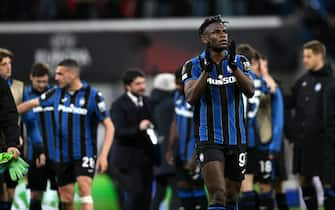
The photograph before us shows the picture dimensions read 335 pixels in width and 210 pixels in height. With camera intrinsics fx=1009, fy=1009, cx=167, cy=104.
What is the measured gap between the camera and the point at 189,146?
45.3 feet

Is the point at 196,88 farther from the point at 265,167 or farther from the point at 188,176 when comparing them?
the point at 188,176

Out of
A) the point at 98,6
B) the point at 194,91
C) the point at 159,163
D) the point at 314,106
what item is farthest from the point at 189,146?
the point at 98,6

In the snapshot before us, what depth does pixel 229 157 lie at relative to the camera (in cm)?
1012

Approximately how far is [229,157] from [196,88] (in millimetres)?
837

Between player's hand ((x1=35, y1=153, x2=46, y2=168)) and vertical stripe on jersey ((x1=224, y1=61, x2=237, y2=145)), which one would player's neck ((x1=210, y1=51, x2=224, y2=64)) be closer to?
vertical stripe on jersey ((x1=224, y1=61, x2=237, y2=145))

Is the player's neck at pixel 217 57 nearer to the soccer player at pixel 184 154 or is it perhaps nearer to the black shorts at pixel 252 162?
the black shorts at pixel 252 162

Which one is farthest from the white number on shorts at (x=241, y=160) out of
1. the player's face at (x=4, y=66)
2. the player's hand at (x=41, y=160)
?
the player's face at (x=4, y=66)

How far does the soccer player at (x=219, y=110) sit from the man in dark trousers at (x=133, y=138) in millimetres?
3202

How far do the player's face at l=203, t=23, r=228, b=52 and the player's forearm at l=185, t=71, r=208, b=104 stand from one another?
0.29 m

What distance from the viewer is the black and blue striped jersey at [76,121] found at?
40.7 feet

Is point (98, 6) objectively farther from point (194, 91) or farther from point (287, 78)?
point (194, 91)

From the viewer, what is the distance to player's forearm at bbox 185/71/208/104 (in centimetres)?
972

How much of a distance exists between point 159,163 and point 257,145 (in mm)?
1321

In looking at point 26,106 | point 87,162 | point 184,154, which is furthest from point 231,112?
point 184,154
